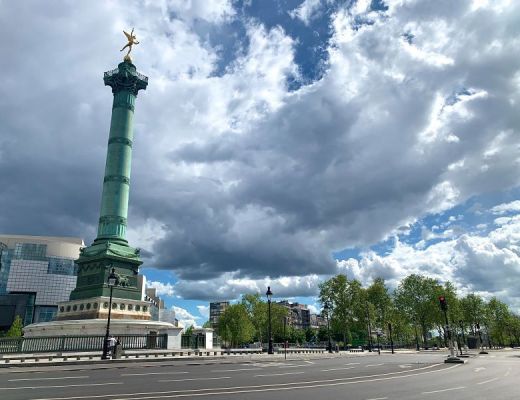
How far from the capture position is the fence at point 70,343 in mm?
35469

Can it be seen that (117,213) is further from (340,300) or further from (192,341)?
(340,300)

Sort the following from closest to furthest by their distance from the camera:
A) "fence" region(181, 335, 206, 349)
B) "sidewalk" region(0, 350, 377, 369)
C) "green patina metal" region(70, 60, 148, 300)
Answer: "sidewalk" region(0, 350, 377, 369)
"fence" region(181, 335, 206, 349)
"green patina metal" region(70, 60, 148, 300)

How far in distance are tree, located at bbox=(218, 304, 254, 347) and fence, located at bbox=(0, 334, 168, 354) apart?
53.8m

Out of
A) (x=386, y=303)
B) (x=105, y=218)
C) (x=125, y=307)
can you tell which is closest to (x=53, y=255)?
(x=105, y=218)

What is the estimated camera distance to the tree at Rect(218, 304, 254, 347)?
9456cm

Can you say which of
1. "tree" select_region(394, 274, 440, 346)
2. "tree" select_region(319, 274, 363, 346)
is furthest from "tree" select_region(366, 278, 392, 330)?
"tree" select_region(319, 274, 363, 346)

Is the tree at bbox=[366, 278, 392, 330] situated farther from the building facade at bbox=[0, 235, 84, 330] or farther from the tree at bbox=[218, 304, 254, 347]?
the building facade at bbox=[0, 235, 84, 330]

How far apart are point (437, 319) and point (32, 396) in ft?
289

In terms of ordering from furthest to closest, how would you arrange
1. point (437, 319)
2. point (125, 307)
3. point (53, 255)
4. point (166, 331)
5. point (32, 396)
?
point (53, 255)
point (437, 319)
point (125, 307)
point (166, 331)
point (32, 396)

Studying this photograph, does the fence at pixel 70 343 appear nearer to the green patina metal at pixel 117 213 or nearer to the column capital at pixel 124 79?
the green patina metal at pixel 117 213

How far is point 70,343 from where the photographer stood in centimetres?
4178

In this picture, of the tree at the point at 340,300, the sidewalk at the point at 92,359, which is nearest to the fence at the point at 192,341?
the sidewalk at the point at 92,359

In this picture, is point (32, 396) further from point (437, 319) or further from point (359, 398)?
point (437, 319)

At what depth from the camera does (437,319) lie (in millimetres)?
85438
